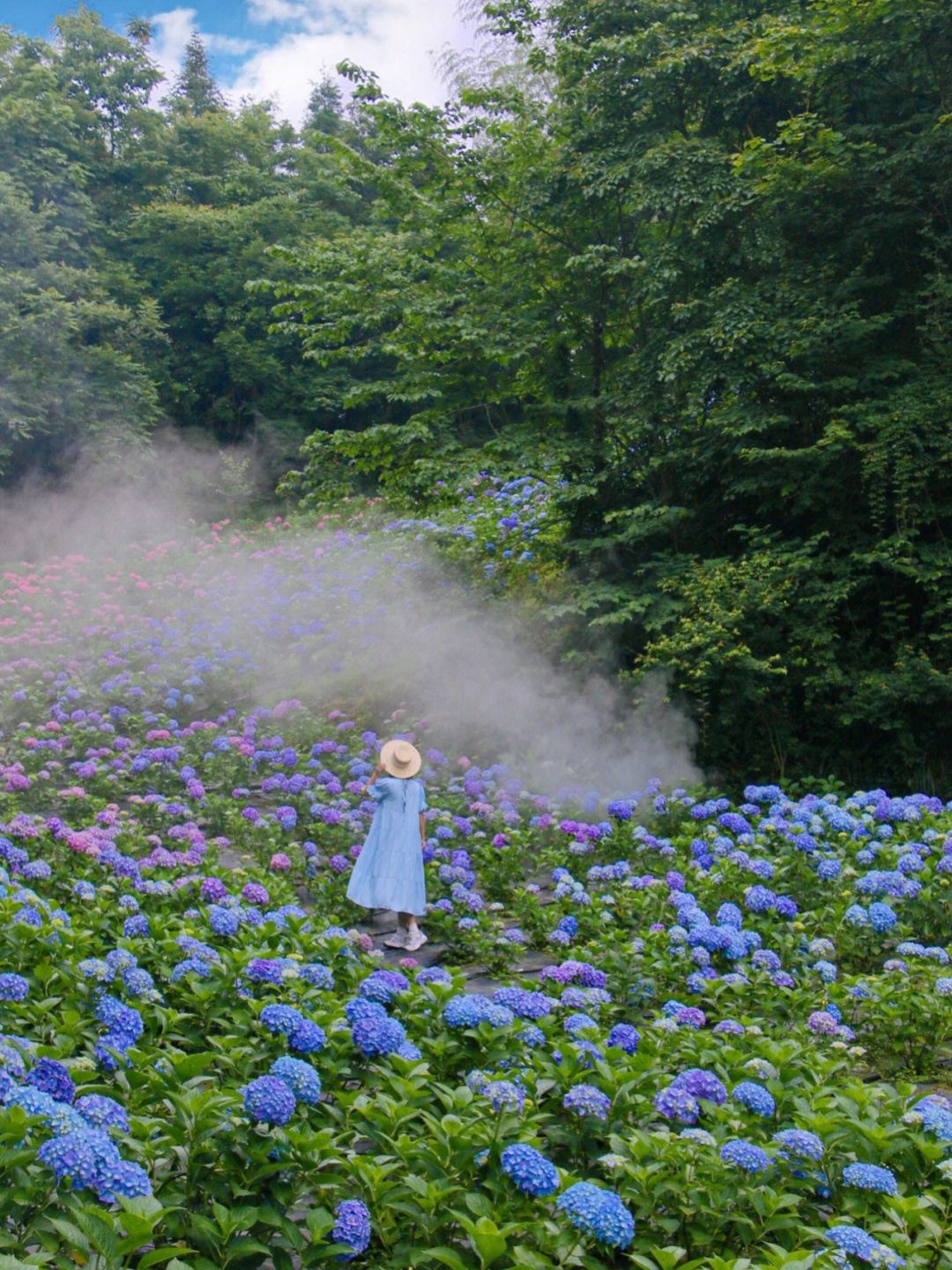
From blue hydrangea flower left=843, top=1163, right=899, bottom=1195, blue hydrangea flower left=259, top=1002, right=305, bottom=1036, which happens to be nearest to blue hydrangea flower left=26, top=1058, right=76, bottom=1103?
blue hydrangea flower left=259, top=1002, right=305, bottom=1036

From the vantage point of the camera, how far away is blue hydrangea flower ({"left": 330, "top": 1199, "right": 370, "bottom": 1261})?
1.56 m

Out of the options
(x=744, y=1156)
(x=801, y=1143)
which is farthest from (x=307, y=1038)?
(x=801, y=1143)

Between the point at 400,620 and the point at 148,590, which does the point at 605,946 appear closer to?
the point at 400,620

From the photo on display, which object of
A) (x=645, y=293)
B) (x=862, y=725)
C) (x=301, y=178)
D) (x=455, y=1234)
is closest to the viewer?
(x=455, y=1234)

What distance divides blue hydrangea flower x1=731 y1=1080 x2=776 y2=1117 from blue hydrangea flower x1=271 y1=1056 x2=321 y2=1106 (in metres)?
0.90

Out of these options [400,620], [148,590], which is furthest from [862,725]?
[148,590]

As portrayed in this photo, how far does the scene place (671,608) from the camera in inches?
254

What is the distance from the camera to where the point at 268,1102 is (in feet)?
5.44

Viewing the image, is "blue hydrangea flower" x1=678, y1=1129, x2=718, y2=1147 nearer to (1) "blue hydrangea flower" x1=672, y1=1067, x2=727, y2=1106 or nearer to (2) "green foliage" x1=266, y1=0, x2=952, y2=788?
(1) "blue hydrangea flower" x1=672, y1=1067, x2=727, y2=1106

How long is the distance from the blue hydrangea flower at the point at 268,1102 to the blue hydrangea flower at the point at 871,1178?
3.54ft

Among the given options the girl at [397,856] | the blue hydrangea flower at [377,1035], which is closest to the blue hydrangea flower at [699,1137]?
the blue hydrangea flower at [377,1035]

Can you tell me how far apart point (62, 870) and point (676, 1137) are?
2425 mm

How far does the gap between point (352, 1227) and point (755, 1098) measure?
91cm

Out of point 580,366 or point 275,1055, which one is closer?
point 275,1055
